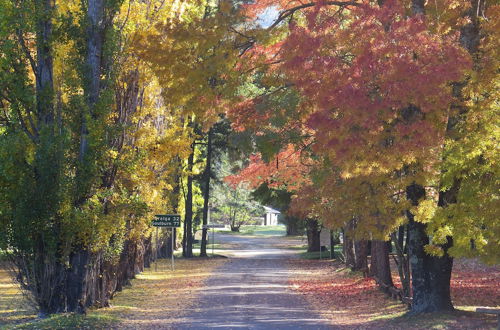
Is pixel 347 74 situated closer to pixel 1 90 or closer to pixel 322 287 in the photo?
pixel 1 90

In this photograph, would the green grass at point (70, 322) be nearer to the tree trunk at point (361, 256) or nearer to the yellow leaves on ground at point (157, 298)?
the yellow leaves on ground at point (157, 298)

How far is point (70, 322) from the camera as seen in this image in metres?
14.5

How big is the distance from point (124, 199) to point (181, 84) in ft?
13.5

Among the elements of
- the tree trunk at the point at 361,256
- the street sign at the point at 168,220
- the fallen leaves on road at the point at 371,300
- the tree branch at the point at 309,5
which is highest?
the tree branch at the point at 309,5

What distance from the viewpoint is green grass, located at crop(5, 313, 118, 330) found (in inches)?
553

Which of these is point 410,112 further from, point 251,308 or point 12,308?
point 12,308

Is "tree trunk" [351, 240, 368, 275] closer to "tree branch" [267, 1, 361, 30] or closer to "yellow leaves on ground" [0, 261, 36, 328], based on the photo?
"yellow leaves on ground" [0, 261, 36, 328]

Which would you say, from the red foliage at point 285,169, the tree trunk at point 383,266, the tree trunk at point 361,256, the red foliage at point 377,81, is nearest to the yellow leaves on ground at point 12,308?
the red foliage at point 377,81

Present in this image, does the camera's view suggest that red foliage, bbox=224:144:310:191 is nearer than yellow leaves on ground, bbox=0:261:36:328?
No

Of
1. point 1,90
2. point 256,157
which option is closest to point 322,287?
point 256,157

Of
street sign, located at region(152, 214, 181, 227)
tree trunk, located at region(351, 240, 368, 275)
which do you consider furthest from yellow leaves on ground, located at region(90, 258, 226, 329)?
tree trunk, located at region(351, 240, 368, 275)

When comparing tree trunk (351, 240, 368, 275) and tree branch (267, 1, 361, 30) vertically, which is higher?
tree branch (267, 1, 361, 30)

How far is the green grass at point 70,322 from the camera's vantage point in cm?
1405

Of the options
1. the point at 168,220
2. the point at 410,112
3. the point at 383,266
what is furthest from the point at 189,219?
the point at 410,112
